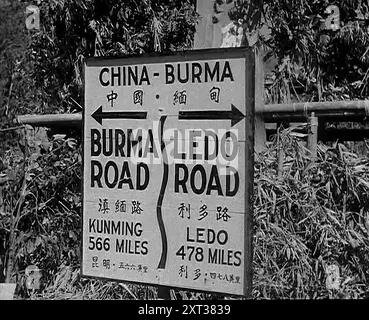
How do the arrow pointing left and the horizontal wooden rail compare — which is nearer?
the arrow pointing left

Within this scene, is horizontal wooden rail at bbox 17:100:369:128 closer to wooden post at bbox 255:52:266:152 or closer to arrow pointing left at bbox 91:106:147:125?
wooden post at bbox 255:52:266:152

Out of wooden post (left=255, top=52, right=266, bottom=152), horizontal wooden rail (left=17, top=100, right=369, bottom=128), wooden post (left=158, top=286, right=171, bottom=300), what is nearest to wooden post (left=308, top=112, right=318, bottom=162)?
horizontal wooden rail (left=17, top=100, right=369, bottom=128)

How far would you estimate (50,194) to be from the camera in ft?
18.2

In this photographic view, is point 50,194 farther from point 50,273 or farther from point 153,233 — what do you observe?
point 153,233

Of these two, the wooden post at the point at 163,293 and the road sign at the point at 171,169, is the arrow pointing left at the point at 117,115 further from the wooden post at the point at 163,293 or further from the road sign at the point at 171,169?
the wooden post at the point at 163,293

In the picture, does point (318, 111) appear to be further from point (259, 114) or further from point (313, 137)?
point (259, 114)

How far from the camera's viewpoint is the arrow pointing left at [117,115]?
3270mm

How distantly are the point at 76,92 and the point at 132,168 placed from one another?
10.9 feet

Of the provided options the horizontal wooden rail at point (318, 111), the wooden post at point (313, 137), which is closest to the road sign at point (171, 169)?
the wooden post at point (313, 137)

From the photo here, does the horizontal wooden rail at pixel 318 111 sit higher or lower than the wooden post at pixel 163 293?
Answer: higher

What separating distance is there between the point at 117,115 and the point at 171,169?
38 cm

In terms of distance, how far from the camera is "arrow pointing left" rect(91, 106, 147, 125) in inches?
129

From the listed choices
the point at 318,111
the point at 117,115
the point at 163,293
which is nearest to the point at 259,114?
the point at 318,111
